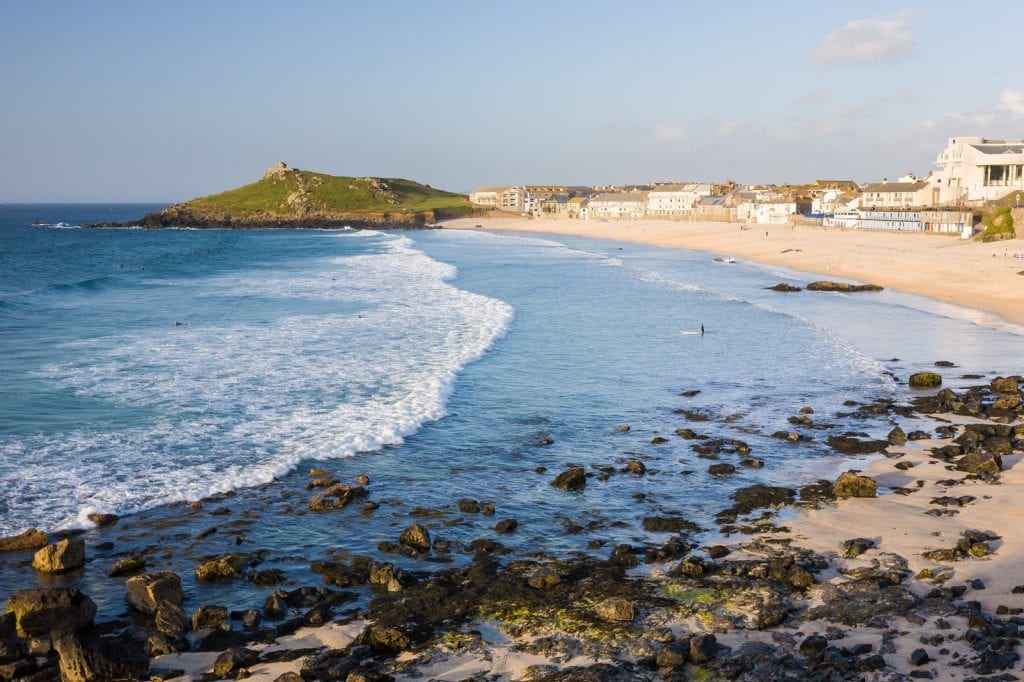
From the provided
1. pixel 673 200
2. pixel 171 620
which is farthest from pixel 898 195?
pixel 171 620

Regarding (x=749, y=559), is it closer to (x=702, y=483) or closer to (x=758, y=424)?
(x=702, y=483)

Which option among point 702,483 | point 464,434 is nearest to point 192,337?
point 464,434

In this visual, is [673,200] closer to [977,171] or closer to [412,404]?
[977,171]

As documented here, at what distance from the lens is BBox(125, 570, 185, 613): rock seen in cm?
1069

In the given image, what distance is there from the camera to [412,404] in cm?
2134

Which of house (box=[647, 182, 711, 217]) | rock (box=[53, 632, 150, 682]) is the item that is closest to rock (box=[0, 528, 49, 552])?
rock (box=[53, 632, 150, 682])

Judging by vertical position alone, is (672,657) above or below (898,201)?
below

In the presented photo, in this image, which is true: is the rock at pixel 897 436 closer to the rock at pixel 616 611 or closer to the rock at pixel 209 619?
the rock at pixel 616 611

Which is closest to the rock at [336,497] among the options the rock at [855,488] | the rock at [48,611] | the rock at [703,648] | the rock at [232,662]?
the rock at [48,611]

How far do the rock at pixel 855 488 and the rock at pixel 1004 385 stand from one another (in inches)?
374

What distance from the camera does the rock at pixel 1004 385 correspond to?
22094 millimetres

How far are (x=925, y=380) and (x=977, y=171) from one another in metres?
85.9

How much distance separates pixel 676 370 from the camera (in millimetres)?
26453

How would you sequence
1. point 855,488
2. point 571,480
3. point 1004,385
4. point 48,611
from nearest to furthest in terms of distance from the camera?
point 48,611
point 855,488
point 571,480
point 1004,385
